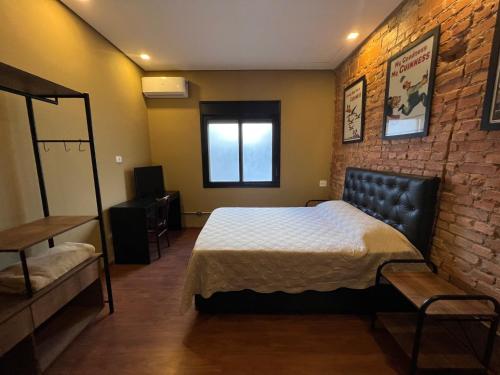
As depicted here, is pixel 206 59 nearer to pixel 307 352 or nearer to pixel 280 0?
pixel 280 0

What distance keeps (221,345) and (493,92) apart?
2.38 meters

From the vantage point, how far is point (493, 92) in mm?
1232

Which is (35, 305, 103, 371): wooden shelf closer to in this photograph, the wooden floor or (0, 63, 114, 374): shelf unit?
(0, 63, 114, 374): shelf unit

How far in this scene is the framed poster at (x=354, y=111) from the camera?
2679 mm

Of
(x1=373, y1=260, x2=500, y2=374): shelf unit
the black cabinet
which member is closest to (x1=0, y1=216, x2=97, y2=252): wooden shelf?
the black cabinet

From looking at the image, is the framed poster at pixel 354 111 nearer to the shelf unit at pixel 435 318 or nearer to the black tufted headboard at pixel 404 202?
the black tufted headboard at pixel 404 202

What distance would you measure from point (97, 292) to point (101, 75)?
2.41 meters

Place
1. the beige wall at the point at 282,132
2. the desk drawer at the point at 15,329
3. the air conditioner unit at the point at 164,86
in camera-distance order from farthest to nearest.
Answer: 1. the beige wall at the point at 282,132
2. the air conditioner unit at the point at 164,86
3. the desk drawer at the point at 15,329

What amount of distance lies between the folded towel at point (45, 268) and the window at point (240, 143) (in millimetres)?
2390

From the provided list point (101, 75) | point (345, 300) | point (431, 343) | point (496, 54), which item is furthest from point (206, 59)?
point (431, 343)

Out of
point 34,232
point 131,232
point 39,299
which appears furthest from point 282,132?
point 39,299

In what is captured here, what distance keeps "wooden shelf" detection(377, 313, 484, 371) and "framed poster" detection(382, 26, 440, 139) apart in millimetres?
1456

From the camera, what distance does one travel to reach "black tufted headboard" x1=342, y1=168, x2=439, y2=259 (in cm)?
163

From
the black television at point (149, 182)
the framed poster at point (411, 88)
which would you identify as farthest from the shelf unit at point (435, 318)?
the black television at point (149, 182)
